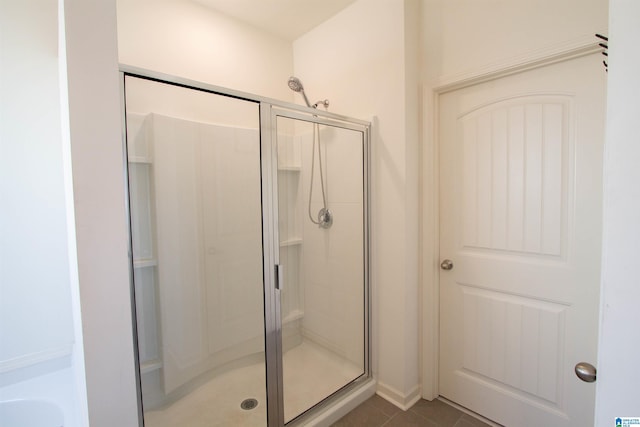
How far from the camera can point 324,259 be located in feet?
6.28

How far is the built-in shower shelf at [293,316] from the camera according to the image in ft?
5.22

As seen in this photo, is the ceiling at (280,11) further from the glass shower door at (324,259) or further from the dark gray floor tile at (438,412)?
the dark gray floor tile at (438,412)

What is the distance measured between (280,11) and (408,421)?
2864mm

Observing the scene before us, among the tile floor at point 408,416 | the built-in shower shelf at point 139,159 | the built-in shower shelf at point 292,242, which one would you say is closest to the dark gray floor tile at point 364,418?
the tile floor at point 408,416

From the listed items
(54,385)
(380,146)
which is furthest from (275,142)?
(54,385)

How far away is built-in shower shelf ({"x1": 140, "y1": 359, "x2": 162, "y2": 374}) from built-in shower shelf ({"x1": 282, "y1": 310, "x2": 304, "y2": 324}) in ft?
2.11

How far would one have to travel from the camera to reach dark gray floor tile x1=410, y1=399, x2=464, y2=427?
5.31ft

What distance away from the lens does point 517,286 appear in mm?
1498

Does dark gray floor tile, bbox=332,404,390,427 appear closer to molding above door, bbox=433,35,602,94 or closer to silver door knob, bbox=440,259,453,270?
silver door knob, bbox=440,259,453,270

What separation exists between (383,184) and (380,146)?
0.83 ft

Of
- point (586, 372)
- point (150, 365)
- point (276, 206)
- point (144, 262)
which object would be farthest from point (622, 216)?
point (150, 365)

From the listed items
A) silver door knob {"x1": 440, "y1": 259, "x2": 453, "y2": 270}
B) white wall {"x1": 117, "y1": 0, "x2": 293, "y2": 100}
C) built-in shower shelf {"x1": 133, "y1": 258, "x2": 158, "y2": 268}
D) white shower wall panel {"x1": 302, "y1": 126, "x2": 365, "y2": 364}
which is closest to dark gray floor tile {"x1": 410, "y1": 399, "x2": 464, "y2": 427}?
white shower wall panel {"x1": 302, "y1": 126, "x2": 365, "y2": 364}

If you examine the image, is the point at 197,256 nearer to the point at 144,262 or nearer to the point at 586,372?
the point at 144,262

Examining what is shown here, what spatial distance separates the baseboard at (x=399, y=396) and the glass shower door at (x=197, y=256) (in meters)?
0.81
